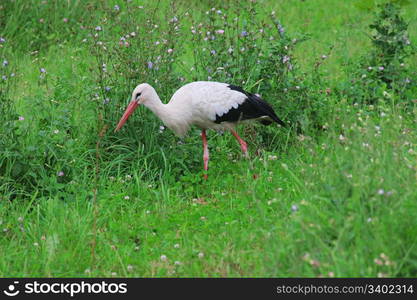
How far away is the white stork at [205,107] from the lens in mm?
5902

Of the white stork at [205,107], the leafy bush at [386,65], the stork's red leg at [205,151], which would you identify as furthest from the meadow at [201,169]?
the white stork at [205,107]

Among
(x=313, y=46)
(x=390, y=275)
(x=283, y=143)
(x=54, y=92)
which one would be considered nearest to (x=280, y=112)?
(x=283, y=143)

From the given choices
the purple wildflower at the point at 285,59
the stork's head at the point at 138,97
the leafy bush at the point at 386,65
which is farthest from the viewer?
the leafy bush at the point at 386,65

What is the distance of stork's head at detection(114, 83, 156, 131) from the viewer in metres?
5.84

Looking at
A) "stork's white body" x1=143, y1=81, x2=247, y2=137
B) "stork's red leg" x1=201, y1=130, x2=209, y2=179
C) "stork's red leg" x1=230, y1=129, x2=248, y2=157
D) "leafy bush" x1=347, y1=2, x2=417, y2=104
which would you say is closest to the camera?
"stork's white body" x1=143, y1=81, x2=247, y2=137

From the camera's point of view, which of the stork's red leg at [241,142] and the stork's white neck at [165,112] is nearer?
the stork's white neck at [165,112]

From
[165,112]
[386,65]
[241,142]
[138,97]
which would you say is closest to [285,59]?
[241,142]

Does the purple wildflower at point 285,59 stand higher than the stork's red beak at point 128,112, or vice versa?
the purple wildflower at point 285,59

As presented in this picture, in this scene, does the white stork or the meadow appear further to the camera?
the white stork

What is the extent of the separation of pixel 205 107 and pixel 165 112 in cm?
31

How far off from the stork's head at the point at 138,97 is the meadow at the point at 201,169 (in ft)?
0.69

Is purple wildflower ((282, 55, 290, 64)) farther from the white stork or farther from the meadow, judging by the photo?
the white stork

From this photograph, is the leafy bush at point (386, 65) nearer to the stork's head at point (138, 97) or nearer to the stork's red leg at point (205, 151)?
the stork's red leg at point (205, 151)

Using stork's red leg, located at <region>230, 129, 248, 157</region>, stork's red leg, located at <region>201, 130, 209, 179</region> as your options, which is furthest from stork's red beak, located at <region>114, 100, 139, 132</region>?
stork's red leg, located at <region>230, 129, 248, 157</region>
